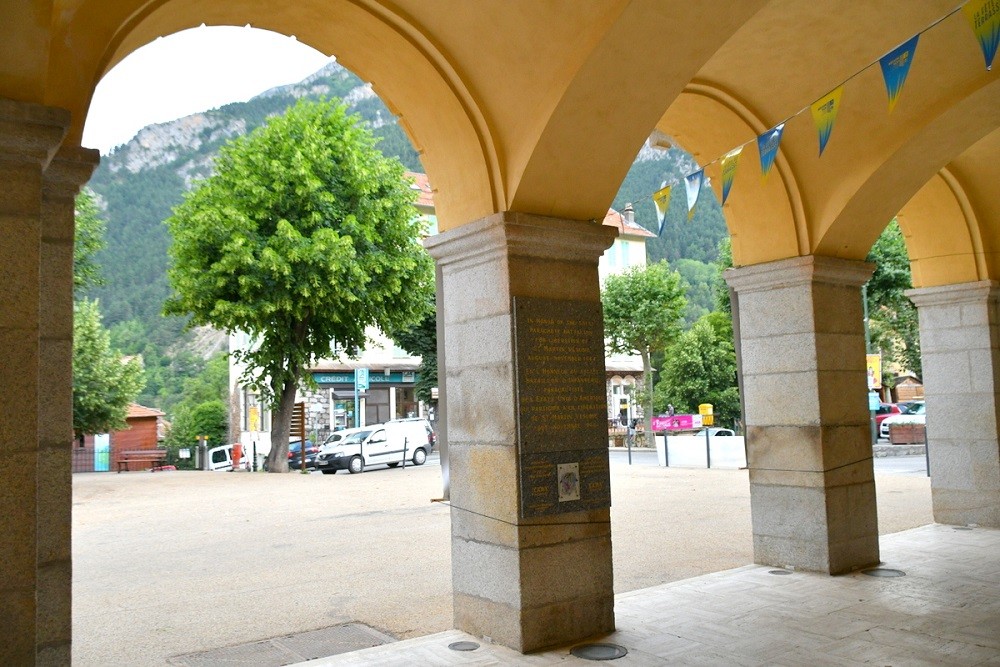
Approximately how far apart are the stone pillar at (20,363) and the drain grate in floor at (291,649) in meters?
2.07

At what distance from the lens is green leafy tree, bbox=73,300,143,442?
28.0 meters

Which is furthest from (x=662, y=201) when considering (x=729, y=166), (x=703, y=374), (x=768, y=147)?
(x=703, y=374)

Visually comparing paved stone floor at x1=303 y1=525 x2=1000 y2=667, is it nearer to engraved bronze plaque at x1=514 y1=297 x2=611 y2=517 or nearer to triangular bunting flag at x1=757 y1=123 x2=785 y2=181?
engraved bronze plaque at x1=514 y1=297 x2=611 y2=517

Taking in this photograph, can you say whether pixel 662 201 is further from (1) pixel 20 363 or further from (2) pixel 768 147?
(1) pixel 20 363

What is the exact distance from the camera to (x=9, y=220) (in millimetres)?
3000

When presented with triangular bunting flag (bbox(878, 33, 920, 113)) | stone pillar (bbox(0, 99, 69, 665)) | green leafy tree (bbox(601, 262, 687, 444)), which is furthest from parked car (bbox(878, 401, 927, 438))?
stone pillar (bbox(0, 99, 69, 665))

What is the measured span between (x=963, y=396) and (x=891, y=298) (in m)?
19.9

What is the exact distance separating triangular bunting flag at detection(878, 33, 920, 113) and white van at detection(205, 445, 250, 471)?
90.8ft

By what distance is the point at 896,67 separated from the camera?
456 cm

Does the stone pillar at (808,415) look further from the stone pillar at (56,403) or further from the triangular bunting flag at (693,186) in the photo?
the stone pillar at (56,403)

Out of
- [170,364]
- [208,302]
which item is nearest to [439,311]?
[208,302]

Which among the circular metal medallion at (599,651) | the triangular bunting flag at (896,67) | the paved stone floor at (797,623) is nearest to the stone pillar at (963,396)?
the paved stone floor at (797,623)

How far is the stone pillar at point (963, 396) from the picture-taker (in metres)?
8.12

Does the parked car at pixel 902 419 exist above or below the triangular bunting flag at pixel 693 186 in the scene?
below
